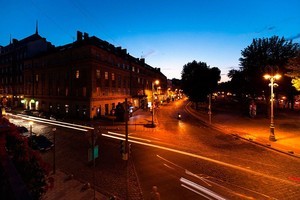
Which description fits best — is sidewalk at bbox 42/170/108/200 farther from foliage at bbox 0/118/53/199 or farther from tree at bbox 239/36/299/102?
tree at bbox 239/36/299/102

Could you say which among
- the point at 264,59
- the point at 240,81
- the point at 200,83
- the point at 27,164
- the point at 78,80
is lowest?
the point at 27,164

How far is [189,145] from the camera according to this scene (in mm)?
18562

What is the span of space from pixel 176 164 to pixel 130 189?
4462 mm

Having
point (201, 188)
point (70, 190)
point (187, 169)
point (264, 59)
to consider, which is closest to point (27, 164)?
point (70, 190)

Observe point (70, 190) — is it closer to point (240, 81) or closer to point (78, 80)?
point (78, 80)

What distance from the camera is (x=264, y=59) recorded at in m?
35.1

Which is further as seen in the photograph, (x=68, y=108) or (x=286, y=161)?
(x=68, y=108)

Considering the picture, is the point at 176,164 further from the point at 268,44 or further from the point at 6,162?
the point at 268,44

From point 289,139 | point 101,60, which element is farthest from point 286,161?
point 101,60

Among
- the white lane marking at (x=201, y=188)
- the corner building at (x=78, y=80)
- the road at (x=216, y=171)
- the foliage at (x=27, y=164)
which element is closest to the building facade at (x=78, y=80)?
the corner building at (x=78, y=80)

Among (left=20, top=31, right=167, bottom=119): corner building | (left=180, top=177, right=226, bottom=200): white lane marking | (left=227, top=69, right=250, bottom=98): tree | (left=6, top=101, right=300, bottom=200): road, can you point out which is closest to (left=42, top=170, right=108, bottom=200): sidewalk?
(left=6, top=101, right=300, bottom=200): road

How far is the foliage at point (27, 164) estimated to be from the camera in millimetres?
4811

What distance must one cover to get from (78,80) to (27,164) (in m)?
32.7

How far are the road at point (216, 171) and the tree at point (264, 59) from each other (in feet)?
70.2
